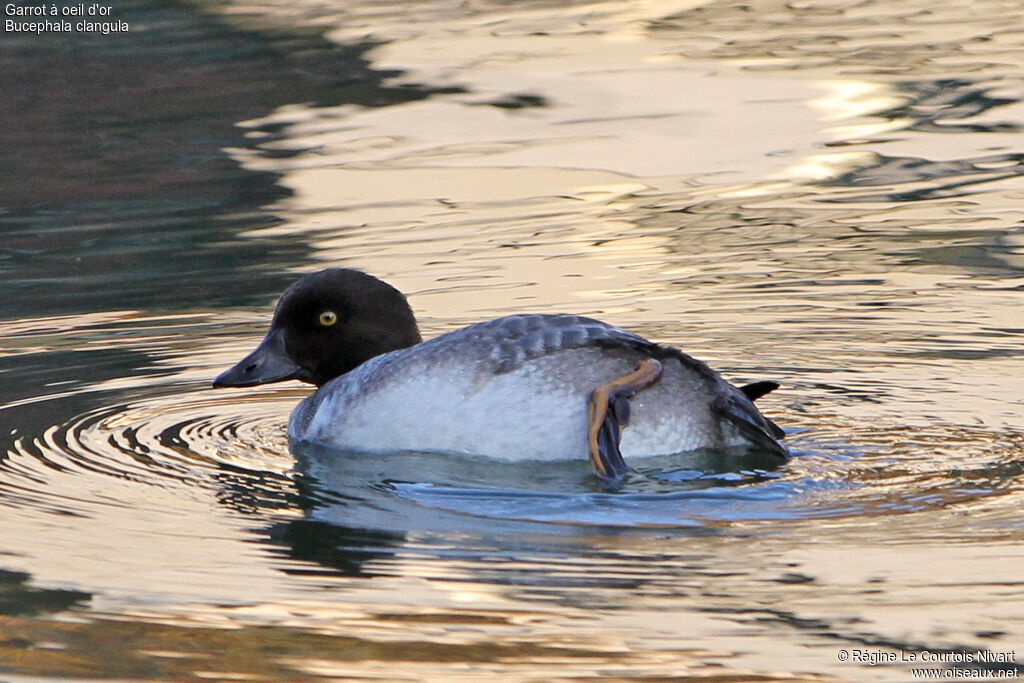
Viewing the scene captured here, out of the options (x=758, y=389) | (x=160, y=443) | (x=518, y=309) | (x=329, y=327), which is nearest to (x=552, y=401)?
(x=758, y=389)

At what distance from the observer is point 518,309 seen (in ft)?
31.0

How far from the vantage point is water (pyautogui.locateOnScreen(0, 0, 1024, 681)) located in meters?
5.31

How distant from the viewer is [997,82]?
14.2 metres

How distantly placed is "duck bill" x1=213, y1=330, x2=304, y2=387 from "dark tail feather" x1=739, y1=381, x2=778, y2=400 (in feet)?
6.58

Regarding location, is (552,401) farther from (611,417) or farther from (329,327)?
(329,327)

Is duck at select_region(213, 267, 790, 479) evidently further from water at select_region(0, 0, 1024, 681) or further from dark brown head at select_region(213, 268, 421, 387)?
dark brown head at select_region(213, 268, 421, 387)

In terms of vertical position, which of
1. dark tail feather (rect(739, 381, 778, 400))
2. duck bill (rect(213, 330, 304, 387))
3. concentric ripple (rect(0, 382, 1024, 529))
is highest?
duck bill (rect(213, 330, 304, 387))

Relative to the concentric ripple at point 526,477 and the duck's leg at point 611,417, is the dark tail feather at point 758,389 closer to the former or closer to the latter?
the concentric ripple at point 526,477

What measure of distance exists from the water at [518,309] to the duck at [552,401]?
0.37 feet

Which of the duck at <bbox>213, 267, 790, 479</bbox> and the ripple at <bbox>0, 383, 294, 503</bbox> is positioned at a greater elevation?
the duck at <bbox>213, 267, 790, 479</bbox>

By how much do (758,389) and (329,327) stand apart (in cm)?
191

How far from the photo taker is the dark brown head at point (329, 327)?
7.83 metres

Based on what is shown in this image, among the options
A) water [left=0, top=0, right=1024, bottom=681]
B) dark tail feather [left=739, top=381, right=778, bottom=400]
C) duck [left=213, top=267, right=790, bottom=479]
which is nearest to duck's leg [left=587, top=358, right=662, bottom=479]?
duck [left=213, top=267, right=790, bottom=479]

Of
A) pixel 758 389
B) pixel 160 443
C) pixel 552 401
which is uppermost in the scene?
pixel 552 401
